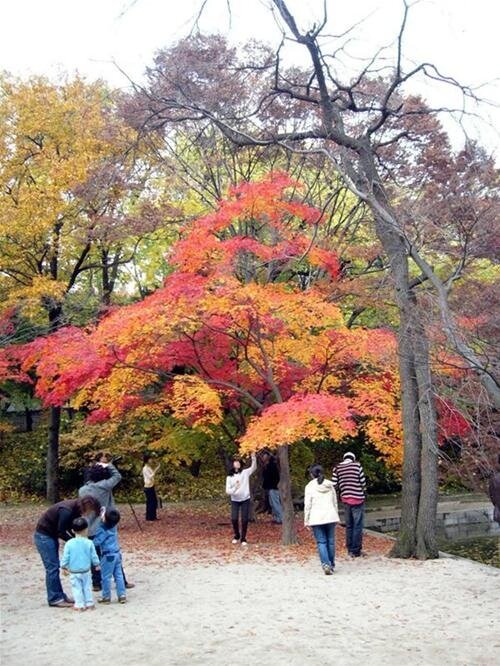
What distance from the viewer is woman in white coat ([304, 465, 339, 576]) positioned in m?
9.12

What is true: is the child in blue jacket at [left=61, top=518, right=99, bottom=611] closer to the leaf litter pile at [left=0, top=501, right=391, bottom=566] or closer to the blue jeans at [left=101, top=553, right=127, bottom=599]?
the blue jeans at [left=101, top=553, right=127, bottom=599]

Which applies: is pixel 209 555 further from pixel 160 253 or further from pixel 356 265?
pixel 160 253

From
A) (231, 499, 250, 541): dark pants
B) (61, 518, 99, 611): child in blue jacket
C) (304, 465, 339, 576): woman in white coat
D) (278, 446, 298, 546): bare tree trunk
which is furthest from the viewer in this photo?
(278, 446, 298, 546): bare tree trunk

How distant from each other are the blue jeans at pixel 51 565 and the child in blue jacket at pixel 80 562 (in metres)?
0.37

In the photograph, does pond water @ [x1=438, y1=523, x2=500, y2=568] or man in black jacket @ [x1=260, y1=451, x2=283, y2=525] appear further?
man in black jacket @ [x1=260, y1=451, x2=283, y2=525]

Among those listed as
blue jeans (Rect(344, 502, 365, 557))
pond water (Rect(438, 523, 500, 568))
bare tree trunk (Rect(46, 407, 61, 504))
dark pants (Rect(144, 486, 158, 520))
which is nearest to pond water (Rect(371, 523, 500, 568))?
pond water (Rect(438, 523, 500, 568))

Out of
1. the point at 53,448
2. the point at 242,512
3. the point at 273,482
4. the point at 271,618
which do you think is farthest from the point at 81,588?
the point at 53,448

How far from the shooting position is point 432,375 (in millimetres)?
11539

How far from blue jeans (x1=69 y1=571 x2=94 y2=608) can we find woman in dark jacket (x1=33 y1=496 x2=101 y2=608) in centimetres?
29

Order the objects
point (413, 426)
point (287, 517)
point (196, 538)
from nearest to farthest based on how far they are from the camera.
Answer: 1. point (413, 426)
2. point (287, 517)
3. point (196, 538)

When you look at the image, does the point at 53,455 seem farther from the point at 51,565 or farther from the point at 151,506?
the point at 51,565

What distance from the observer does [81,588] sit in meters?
7.10

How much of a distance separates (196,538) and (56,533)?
5.77 m

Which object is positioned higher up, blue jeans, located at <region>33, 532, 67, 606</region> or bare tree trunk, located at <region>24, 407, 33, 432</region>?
bare tree trunk, located at <region>24, 407, 33, 432</region>
